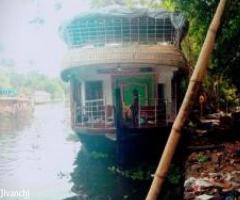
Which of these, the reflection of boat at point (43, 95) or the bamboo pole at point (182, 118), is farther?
the reflection of boat at point (43, 95)

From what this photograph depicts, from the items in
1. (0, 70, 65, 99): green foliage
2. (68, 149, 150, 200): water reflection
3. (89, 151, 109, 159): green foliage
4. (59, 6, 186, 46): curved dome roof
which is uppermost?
(59, 6, 186, 46): curved dome roof

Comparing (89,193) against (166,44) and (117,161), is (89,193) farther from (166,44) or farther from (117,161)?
(166,44)

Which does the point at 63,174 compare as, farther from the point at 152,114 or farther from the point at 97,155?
the point at 152,114

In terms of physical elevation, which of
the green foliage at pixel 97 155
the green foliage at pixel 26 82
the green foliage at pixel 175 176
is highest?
the green foliage at pixel 26 82

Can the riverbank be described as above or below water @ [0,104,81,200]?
above

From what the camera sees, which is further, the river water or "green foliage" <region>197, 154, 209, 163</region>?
"green foliage" <region>197, 154, 209, 163</region>

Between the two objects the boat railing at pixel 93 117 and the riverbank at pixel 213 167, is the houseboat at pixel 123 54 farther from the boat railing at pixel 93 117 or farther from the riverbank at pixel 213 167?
the riverbank at pixel 213 167

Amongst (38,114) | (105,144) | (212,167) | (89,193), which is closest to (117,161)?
→ (105,144)

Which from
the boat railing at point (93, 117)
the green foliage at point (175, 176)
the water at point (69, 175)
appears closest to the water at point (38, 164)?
the water at point (69, 175)

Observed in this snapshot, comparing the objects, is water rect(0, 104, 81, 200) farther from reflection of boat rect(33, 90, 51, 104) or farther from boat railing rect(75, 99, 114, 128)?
reflection of boat rect(33, 90, 51, 104)

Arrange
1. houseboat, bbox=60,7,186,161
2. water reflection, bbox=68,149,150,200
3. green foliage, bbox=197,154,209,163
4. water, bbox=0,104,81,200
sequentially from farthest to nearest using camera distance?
houseboat, bbox=60,7,186,161 → green foliage, bbox=197,154,209,163 → water, bbox=0,104,81,200 → water reflection, bbox=68,149,150,200

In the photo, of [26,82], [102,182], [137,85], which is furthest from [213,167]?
[137,85]

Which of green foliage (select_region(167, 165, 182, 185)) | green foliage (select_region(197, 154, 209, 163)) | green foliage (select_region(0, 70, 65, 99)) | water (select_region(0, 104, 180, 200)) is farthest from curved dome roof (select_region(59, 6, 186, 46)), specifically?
green foliage (select_region(167, 165, 182, 185))

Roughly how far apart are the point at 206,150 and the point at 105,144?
2503 mm
